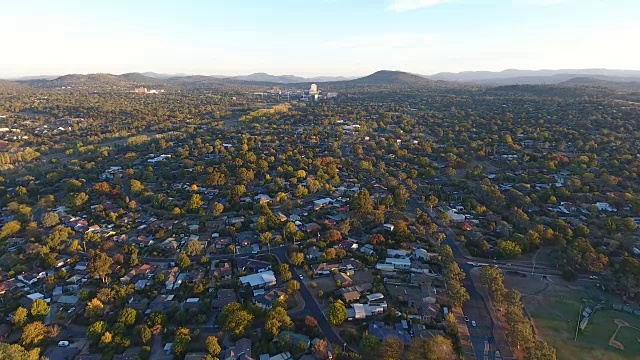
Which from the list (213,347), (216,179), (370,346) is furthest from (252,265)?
(216,179)

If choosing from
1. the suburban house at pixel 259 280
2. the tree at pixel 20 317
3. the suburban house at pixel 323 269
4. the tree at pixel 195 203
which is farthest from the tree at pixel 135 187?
the suburban house at pixel 323 269

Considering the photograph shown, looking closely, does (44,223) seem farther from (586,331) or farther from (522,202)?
(522,202)

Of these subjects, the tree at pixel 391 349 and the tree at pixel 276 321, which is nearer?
the tree at pixel 391 349

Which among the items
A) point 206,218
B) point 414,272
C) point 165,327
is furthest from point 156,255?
point 414,272

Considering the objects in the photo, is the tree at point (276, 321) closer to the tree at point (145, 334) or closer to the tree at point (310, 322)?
the tree at point (310, 322)

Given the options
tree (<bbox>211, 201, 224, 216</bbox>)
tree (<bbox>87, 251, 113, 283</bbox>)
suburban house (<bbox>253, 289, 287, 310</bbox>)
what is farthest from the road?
tree (<bbox>211, 201, 224, 216</bbox>)

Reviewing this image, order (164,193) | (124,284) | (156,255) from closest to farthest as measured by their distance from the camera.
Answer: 1. (124,284)
2. (156,255)
3. (164,193)

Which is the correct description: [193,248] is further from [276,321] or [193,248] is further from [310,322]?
[310,322]
